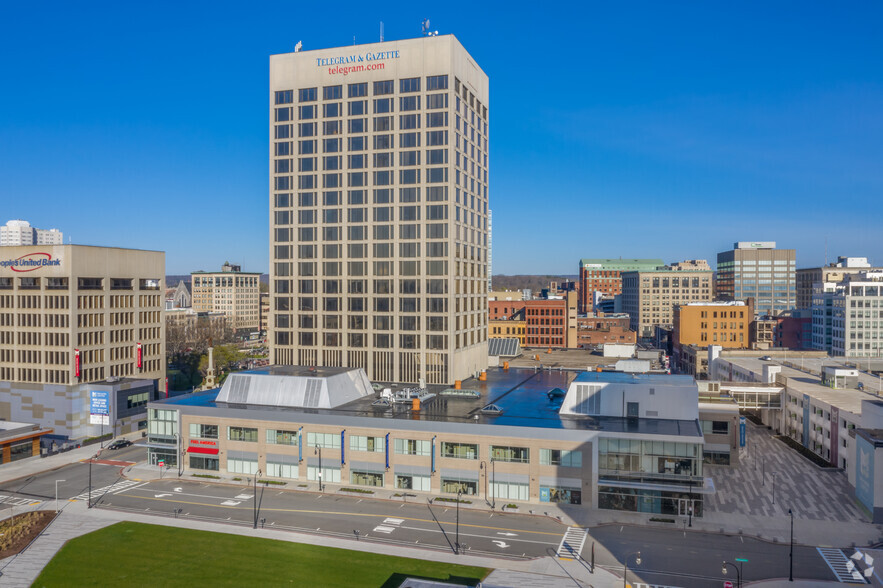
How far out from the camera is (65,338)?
4114 inches

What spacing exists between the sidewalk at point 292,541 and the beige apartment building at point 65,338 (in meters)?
39.3

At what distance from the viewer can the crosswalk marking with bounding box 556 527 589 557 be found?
189 ft

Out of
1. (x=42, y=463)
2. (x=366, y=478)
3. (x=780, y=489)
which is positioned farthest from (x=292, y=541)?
(x=780, y=489)

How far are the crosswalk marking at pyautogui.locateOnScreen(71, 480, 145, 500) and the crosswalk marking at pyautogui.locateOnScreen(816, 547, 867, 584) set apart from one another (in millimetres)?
71760

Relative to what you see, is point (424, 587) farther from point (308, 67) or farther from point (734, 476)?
point (308, 67)

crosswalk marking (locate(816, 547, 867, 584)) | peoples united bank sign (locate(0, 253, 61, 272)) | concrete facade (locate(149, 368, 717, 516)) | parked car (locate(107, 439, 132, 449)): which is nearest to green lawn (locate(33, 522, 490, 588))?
concrete facade (locate(149, 368, 717, 516))

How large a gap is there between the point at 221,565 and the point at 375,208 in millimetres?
64114

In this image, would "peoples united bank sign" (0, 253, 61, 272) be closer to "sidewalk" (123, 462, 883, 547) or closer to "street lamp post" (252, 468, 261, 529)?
"street lamp post" (252, 468, 261, 529)

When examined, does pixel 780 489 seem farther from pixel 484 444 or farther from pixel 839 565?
pixel 484 444

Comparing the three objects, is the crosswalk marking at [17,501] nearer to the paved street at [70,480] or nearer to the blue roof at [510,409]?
the paved street at [70,480]

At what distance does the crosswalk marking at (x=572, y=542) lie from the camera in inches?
2273

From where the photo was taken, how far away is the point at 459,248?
356ft

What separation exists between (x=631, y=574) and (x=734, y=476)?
35627 mm

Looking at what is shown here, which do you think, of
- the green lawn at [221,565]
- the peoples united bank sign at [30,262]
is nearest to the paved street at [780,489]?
the green lawn at [221,565]
